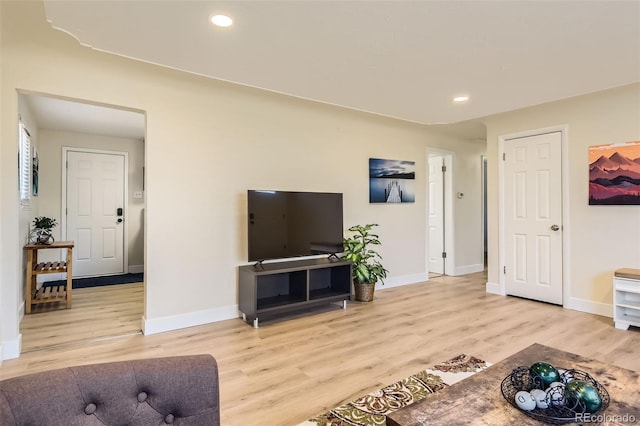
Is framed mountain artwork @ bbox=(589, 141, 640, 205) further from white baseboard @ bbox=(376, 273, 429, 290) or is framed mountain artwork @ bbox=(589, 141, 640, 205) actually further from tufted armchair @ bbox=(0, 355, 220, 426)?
tufted armchair @ bbox=(0, 355, 220, 426)

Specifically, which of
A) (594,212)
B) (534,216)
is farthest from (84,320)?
(594,212)

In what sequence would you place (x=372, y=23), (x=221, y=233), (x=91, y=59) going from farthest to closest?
1. (x=221, y=233)
2. (x=91, y=59)
3. (x=372, y=23)

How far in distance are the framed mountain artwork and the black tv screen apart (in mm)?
2778

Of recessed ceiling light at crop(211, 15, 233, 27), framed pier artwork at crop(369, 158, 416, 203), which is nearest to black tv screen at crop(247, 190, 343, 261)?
framed pier artwork at crop(369, 158, 416, 203)

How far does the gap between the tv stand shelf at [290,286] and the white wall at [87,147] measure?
3555mm

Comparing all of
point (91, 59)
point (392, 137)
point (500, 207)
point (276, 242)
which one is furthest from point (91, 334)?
point (500, 207)

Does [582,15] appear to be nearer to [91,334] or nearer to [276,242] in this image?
[276,242]

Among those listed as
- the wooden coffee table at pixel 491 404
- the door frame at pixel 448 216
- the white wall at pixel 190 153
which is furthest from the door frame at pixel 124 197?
the wooden coffee table at pixel 491 404

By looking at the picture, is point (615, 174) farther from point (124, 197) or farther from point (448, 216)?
point (124, 197)

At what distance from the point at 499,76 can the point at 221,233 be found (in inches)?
119

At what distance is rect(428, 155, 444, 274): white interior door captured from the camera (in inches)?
241

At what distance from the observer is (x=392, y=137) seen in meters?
5.14

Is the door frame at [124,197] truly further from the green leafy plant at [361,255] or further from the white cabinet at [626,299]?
the white cabinet at [626,299]

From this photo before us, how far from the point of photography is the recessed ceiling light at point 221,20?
2129 mm
